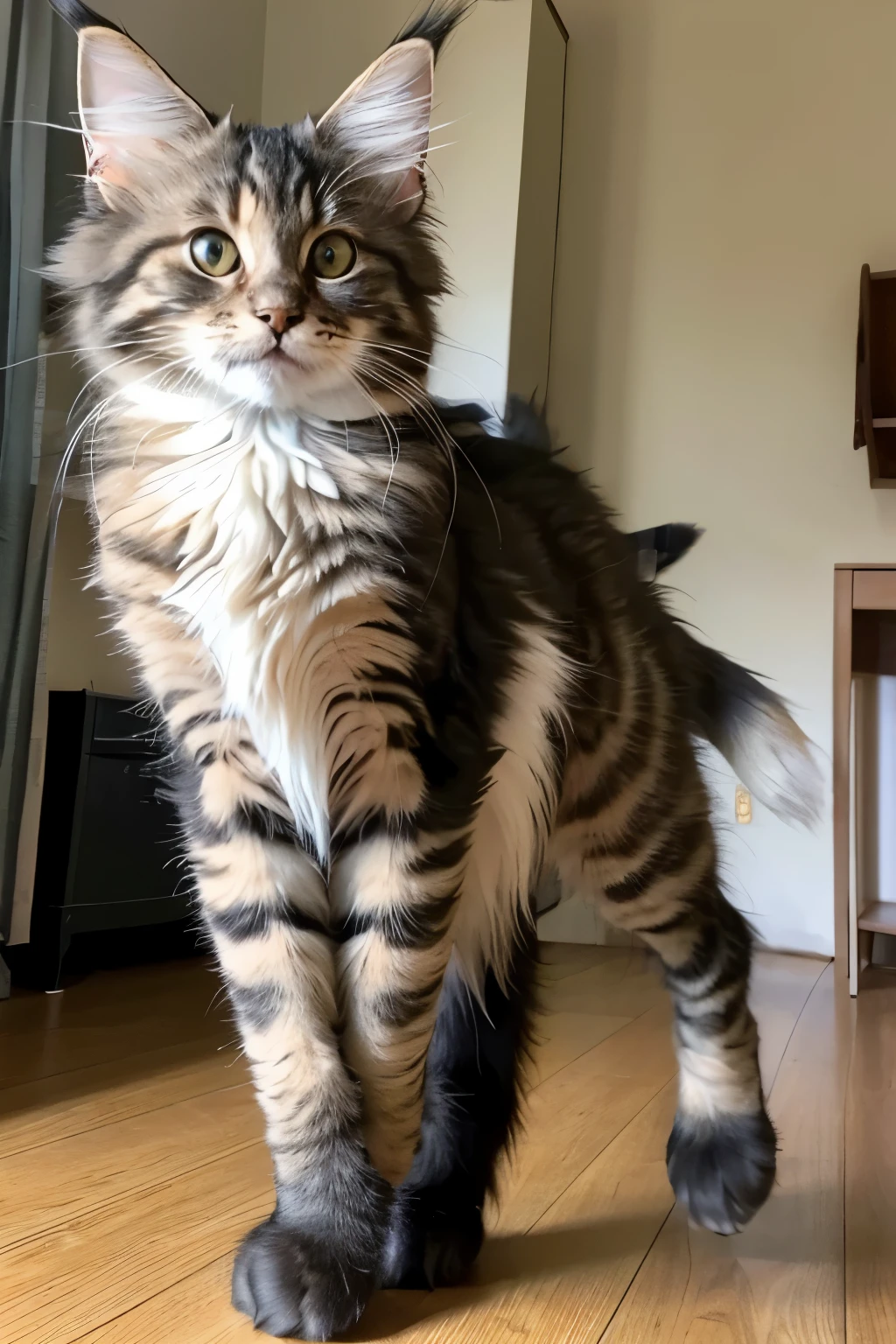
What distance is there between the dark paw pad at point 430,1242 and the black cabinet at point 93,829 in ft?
4.02

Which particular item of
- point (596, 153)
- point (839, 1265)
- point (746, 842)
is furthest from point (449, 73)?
point (839, 1265)

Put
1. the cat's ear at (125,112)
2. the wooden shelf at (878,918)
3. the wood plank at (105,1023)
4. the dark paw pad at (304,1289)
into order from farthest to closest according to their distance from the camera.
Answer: the wooden shelf at (878,918) < the wood plank at (105,1023) < the cat's ear at (125,112) < the dark paw pad at (304,1289)

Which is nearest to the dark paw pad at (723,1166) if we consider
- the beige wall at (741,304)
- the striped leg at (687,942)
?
the striped leg at (687,942)

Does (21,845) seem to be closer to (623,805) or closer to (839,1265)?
(623,805)

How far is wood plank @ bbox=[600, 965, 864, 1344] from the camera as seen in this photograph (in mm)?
833

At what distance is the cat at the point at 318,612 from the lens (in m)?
0.81

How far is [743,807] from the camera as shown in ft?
9.20

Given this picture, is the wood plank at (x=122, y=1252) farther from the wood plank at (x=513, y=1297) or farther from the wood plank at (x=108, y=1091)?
the wood plank at (x=108, y=1091)

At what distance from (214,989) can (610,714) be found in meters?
1.35

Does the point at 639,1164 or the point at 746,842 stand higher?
the point at 746,842

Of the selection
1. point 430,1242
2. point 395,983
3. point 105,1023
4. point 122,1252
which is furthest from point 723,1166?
point 105,1023

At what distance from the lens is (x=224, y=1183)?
1.13 m

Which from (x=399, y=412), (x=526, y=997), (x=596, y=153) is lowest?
(x=526, y=997)

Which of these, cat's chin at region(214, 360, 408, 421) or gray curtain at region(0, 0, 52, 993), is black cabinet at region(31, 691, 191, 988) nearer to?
gray curtain at region(0, 0, 52, 993)
